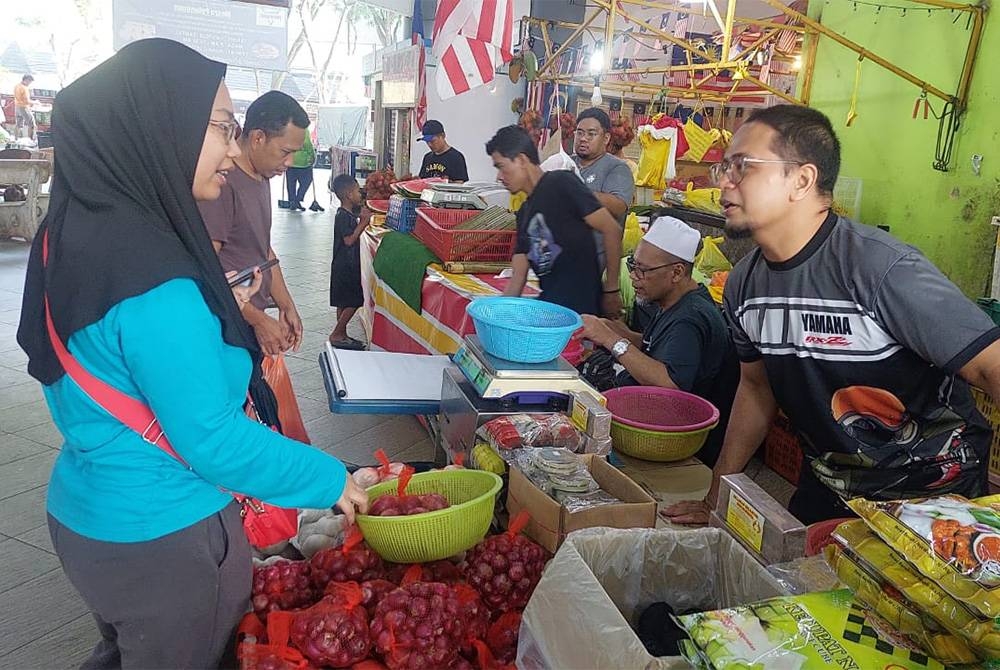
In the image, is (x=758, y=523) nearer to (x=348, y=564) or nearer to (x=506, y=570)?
(x=506, y=570)

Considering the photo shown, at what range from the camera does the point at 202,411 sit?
47.3 inches

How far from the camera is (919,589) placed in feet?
3.11

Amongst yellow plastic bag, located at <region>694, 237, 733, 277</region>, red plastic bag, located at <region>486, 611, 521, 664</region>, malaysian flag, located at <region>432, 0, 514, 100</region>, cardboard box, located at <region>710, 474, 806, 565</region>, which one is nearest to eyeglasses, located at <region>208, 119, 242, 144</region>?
red plastic bag, located at <region>486, 611, 521, 664</region>

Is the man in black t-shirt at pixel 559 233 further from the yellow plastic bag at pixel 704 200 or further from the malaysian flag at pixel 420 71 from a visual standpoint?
the malaysian flag at pixel 420 71

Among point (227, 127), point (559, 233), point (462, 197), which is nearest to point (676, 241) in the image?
point (559, 233)

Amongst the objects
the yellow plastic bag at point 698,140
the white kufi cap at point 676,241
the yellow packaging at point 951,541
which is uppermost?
the yellow plastic bag at point 698,140

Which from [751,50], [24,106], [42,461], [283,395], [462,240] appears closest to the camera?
[283,395]

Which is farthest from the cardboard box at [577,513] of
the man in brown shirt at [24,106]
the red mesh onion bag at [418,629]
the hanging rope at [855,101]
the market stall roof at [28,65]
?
the market stall roof at [28,65]

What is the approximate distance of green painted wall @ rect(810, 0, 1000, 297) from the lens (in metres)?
4.04

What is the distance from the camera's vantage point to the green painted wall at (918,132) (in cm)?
404

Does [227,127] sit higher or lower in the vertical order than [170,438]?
higher

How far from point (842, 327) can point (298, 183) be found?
13.7m

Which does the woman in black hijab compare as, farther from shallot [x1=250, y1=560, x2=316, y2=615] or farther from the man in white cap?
the man in white cap

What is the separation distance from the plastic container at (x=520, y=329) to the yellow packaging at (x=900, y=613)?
4.09ft
